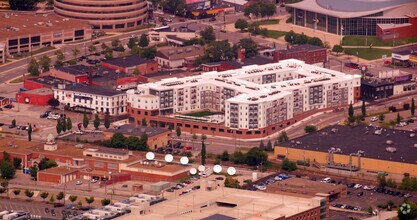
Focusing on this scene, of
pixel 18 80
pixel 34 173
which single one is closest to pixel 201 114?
pixel 34 173

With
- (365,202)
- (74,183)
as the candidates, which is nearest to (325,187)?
(365,202)

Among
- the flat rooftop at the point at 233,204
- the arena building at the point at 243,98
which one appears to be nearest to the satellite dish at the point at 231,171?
the flat rooftop at the point at 233,204

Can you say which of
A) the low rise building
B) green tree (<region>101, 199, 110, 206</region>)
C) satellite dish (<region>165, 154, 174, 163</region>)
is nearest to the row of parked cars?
satellite dish (<region>165, 154, 174, 163</region>)

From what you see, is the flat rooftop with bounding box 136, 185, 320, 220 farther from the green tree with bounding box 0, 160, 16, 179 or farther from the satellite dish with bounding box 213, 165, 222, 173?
the green tree with bounding box 0, 160, 16, 179

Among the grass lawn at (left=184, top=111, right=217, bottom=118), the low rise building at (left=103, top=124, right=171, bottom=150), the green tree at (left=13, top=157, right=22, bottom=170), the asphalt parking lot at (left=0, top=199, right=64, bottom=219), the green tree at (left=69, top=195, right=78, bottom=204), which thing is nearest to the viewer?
the asphalt parking lot at (left=0, top=199, right=64, bottom=219)

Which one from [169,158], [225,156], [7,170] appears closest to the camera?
[7,170]

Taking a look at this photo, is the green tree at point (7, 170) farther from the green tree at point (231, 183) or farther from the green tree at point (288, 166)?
the green tree at point (288, 166)

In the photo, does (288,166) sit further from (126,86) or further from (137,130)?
(126,86)

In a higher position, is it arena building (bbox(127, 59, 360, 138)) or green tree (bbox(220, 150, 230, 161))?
arena building (bbox(127, 59, 360, 138))
